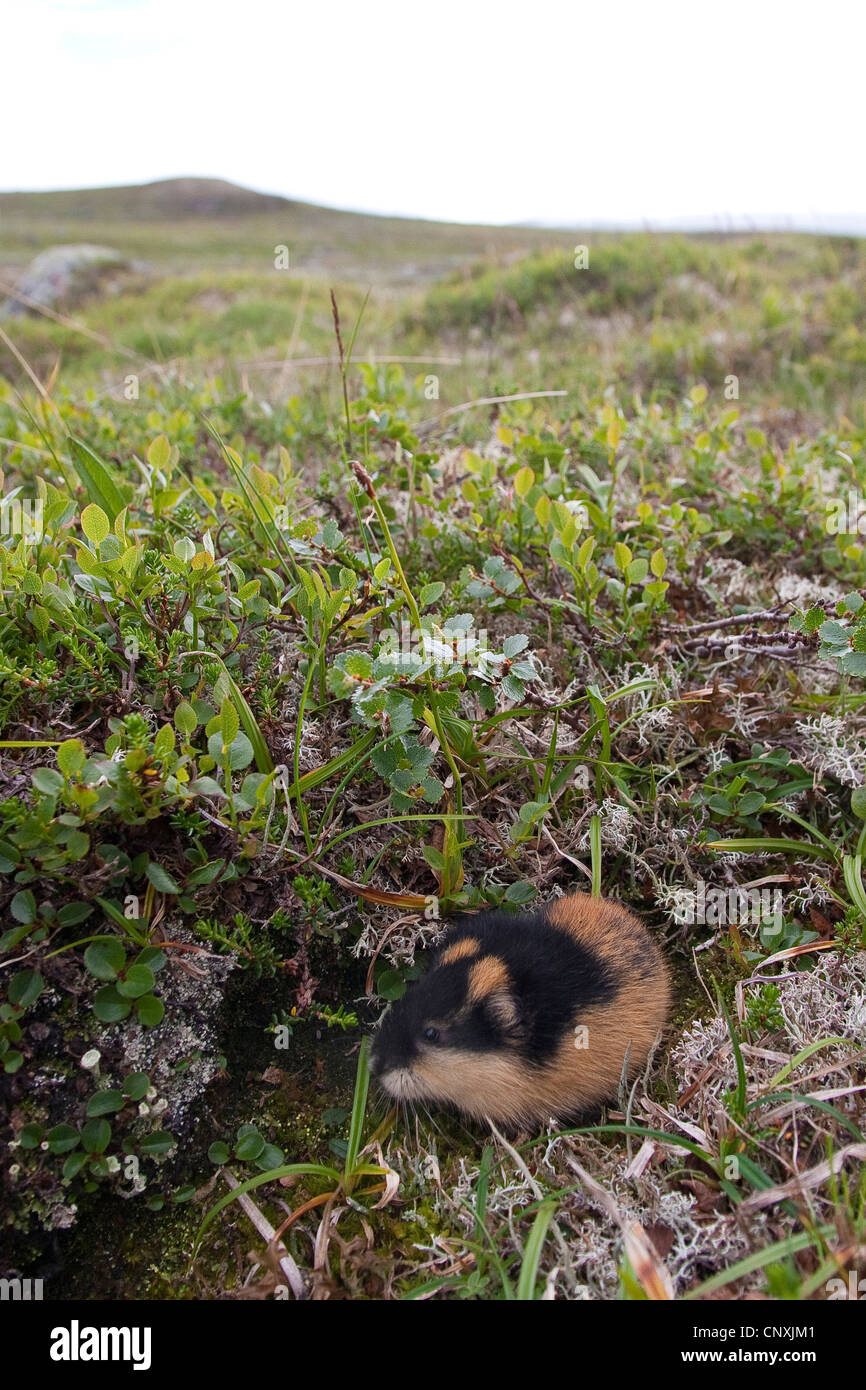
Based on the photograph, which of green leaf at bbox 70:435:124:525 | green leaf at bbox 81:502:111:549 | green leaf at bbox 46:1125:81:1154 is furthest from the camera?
green leaf at bbox 70:435:124:525

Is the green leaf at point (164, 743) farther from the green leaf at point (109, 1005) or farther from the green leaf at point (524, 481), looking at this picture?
the green leaf at point (524, 481)

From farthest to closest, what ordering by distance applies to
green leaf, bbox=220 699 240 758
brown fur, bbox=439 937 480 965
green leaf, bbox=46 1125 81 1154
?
brown fur, bbox=439 937 480 965 < green leaf, bbox=220 699 240 758 < green leaf, bbox=46 1125 81 1154

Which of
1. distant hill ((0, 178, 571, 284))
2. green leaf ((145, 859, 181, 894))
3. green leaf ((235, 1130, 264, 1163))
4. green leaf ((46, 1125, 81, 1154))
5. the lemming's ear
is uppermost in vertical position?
A: distant hill ((0, 178, 571, 284))

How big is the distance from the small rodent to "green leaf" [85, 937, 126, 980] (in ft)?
3.10

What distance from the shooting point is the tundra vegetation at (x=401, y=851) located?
9.00 feet

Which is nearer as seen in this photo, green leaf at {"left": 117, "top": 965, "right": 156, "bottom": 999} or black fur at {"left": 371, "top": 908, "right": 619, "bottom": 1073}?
green leaf at {"left": 117, "top": 965, "right": 156, "bottom": 999}

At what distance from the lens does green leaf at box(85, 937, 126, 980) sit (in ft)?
9.25

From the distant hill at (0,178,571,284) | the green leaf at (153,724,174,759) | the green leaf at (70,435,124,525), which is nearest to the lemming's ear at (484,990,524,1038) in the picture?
the green leaf at (153,724,174,759)

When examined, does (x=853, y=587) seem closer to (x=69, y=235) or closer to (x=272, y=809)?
(x=272, y=809)

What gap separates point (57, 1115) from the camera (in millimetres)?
2803

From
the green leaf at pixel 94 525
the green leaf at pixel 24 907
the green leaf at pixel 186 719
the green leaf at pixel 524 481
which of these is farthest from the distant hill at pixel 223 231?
the green leaf at pixel 24 907

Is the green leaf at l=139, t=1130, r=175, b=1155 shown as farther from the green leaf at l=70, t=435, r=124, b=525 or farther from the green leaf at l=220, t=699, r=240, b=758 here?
the green leaf at l=70, t=435, r=124, b=525

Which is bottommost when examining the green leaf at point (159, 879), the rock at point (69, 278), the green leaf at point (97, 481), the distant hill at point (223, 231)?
the green leaf at point (159, 879)

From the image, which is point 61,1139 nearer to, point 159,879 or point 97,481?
point 159,879
